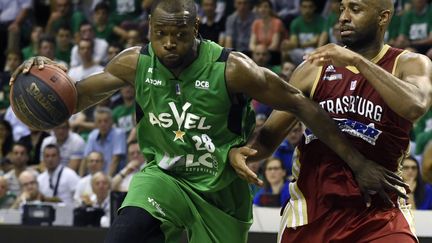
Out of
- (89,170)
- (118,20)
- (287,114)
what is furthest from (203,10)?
(287,114)

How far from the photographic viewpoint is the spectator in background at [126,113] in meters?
11.8

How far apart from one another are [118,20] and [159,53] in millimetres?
9260

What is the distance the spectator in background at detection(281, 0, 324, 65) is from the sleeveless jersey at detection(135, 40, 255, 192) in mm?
6882

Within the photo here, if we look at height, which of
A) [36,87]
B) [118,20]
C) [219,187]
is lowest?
[118,20]

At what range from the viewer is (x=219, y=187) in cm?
510

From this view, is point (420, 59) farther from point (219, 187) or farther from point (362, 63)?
point (219, 187)

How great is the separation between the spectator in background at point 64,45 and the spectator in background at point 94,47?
0.82 ft

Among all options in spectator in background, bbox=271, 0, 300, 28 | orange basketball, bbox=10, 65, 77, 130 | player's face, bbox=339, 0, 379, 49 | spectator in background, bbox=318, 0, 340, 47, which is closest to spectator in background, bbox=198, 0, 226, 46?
spectator in background, bbox=271, 0, 300, 28

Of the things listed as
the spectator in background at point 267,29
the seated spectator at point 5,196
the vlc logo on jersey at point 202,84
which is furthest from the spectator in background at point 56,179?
the vlc logo on jersey at point 202,84

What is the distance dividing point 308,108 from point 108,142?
21.8 ft

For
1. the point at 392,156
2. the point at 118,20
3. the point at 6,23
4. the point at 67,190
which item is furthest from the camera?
the point at 6,23

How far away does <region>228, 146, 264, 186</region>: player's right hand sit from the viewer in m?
4.77

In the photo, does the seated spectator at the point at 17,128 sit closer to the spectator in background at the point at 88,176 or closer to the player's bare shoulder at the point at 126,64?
the spectator in background at the point at 88,176

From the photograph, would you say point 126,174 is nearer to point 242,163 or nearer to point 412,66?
point 242,163
